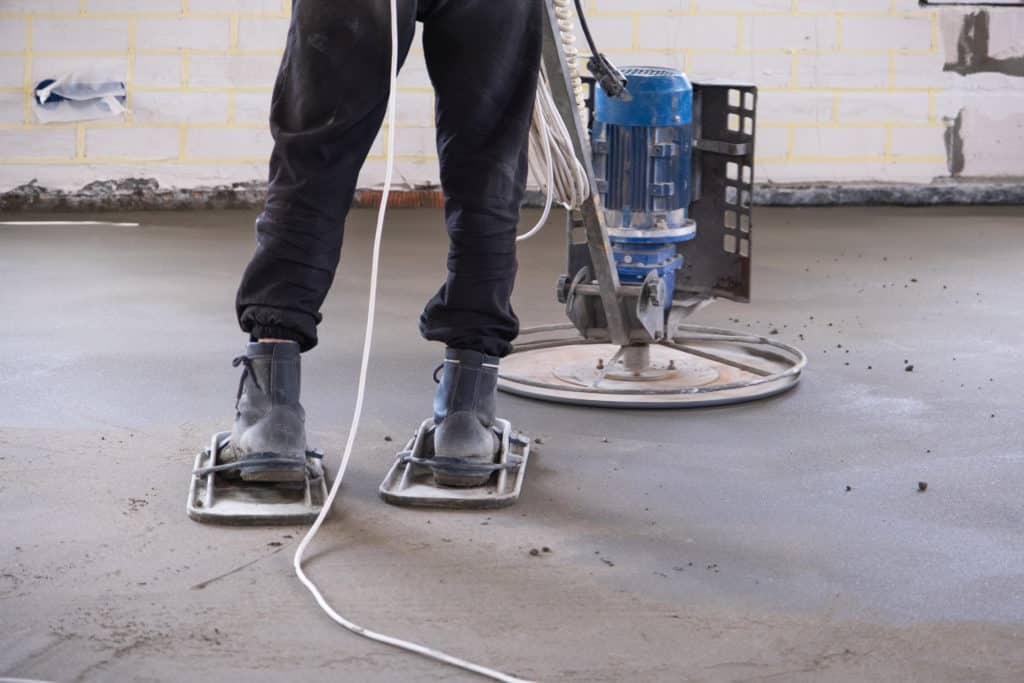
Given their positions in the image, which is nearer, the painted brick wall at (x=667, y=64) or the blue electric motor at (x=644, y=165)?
the blue electric motor at (x=644, y=165)

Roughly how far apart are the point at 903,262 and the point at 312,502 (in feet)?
8.86

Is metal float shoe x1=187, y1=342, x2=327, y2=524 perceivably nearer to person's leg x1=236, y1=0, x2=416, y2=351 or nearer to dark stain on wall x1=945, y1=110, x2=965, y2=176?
person's leg x1=236, y1=0, x2=416, y2=351

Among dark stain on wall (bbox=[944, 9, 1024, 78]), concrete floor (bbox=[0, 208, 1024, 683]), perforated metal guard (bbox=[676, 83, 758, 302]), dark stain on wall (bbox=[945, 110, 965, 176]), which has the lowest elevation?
concrete floor (bbox=[0, 208, 1024, 683])

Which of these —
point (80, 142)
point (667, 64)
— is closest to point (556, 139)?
point (667, 64)

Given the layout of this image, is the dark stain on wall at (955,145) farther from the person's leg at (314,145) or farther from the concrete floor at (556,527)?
the person's leg at (314,145)

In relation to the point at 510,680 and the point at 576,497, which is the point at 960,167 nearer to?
the point at 576,497

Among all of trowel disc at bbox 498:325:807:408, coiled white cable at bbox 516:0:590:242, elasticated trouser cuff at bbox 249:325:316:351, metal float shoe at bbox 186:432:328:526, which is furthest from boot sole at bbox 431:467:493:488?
trowel disc at bbox 498:325:807:408

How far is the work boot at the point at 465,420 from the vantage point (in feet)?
6.75

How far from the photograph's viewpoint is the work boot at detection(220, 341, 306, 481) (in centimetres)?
202

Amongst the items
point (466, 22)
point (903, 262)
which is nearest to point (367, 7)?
point (466, 22)

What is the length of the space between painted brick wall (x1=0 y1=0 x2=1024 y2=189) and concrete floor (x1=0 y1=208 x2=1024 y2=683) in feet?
5.84

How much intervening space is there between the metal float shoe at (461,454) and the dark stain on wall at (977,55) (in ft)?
12.5

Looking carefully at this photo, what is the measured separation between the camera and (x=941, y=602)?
1.67m

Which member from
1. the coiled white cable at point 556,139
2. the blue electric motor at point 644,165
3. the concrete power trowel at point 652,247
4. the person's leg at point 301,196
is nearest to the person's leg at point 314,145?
the person's leg at point 301,196
